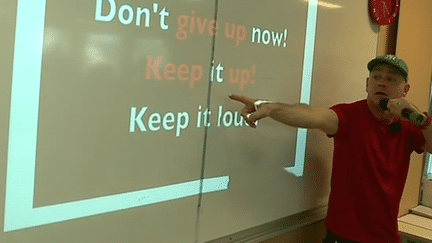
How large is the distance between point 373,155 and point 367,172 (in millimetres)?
76

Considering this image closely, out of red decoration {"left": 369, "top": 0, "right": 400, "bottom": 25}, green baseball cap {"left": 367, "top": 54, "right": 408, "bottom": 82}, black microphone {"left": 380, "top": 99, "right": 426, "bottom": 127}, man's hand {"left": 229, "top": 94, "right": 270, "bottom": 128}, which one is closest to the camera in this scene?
man's hand {"left": 229, "top": 94, "right": 270, "bottom": 128}

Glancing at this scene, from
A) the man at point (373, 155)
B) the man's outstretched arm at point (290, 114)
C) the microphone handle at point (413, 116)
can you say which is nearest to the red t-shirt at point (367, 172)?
the man at point (373, 155)

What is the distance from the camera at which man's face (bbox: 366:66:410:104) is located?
6.64 feet

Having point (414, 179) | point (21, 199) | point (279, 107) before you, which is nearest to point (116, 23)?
point (21, 199)

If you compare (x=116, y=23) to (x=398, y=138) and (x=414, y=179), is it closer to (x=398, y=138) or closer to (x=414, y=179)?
(x=398, y=138)

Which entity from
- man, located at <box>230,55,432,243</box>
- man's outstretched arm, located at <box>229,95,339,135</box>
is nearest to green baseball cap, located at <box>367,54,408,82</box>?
man, located at <box>230,55,432,243</box>

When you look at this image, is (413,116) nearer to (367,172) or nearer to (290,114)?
(367,172)

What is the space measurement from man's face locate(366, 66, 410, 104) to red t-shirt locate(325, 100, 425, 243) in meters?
0.08

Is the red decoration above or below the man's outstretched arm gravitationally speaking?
above

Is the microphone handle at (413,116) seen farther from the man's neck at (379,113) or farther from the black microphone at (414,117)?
the man's neck at (379,113)

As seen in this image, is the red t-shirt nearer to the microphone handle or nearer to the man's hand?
the microphone handle

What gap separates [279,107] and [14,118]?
925mm

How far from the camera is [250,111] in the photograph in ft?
5.73

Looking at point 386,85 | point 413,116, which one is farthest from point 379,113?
point 413,116
